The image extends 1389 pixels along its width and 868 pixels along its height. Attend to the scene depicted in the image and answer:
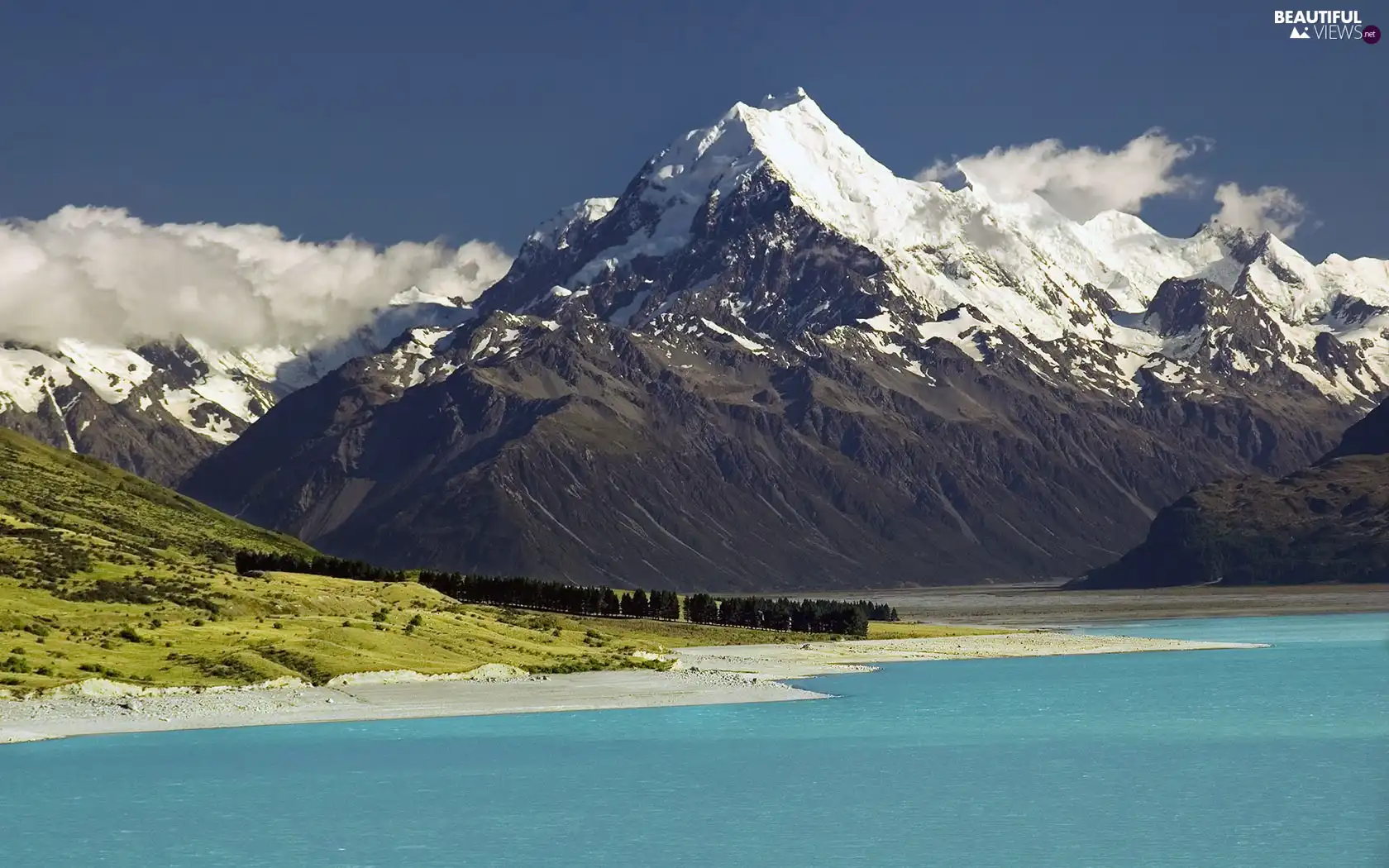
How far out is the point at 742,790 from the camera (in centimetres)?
9406

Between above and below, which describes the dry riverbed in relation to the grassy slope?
below

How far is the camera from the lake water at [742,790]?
248ft

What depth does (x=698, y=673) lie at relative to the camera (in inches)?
7072

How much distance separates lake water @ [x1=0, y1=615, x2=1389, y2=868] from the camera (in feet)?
248

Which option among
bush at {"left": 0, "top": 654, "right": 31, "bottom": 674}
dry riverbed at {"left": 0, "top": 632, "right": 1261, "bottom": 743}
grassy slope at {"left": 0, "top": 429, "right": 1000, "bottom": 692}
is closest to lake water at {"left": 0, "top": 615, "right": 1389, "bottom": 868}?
dry riverbed at {"left": 0, "top": 632, "right": 1261, "bottom": 743}

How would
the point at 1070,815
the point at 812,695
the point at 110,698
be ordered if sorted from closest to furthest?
the point at 1070,815
the point at 110,698
the point at 812,695

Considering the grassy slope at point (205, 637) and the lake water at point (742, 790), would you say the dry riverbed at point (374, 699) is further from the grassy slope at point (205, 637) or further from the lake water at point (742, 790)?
the lake water at point (742, 790)

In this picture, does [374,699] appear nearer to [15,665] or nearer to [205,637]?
[205,637]

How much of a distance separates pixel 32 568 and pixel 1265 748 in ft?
441

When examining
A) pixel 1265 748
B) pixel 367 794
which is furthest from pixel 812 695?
pixel 367 794

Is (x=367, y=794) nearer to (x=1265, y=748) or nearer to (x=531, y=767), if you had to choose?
(x=531, y=767)

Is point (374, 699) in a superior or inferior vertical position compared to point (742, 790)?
superior

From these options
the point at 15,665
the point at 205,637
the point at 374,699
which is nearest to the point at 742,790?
the point at 374,699

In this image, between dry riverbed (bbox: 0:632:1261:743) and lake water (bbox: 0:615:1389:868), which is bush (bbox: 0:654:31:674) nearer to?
dry riverbed (bbox: 0:632:1261:743)
